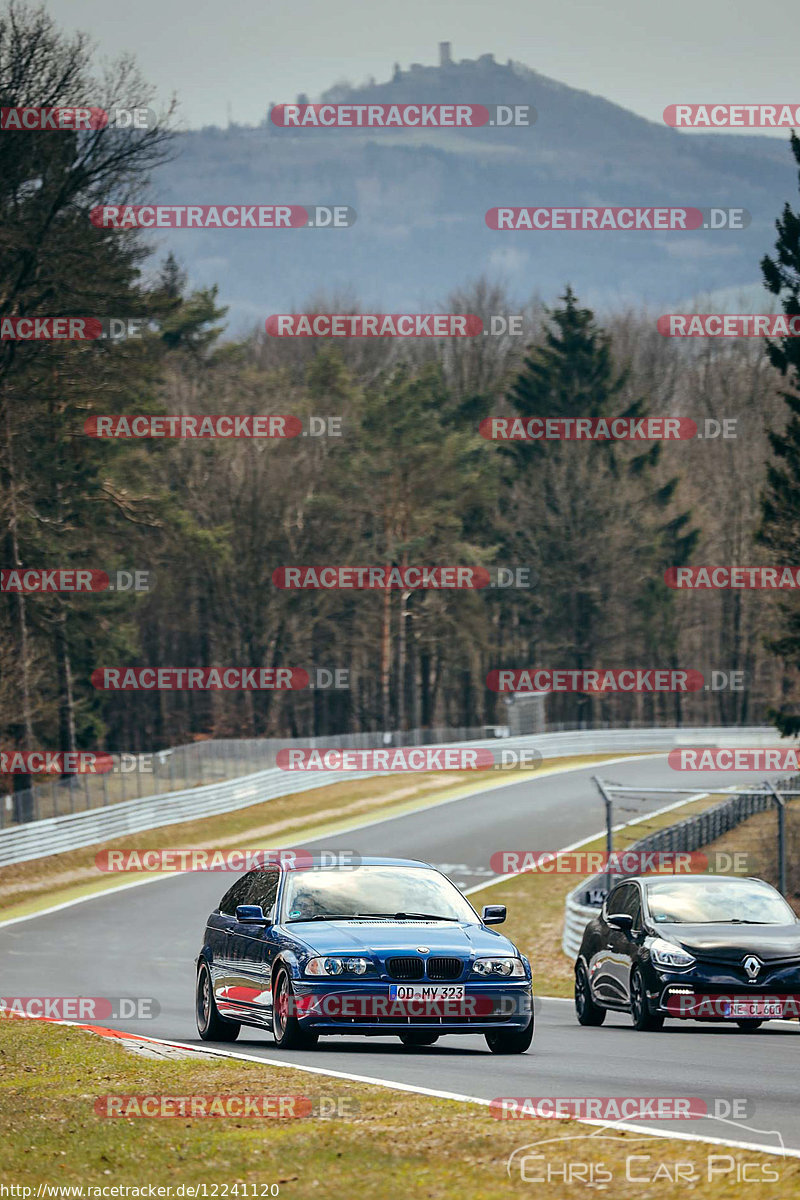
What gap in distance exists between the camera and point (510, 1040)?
12.8 metres

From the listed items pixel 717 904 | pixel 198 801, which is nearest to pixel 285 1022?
pixel 717 904

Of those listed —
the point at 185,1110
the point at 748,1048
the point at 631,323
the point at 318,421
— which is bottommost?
the point at 748,1048

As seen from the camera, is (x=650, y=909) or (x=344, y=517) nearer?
(x=650, y=909)

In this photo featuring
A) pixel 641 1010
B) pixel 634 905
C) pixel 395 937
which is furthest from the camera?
pixel 634 905

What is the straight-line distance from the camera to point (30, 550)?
4831 cm

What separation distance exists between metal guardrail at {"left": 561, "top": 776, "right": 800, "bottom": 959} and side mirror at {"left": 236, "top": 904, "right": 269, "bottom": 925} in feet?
44.8

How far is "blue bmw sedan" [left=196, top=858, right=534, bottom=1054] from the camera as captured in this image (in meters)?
12.2

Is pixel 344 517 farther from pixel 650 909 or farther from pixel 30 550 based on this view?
pixel 650 909

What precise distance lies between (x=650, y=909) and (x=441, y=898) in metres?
3.35

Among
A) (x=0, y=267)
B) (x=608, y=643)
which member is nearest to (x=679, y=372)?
(x=608, y=643)

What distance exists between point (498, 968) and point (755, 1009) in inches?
148

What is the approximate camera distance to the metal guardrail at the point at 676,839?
90.7ft

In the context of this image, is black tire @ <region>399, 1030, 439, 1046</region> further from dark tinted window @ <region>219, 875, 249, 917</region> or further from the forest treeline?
the forest treeline

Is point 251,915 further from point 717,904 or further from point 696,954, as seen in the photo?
point 717,904
